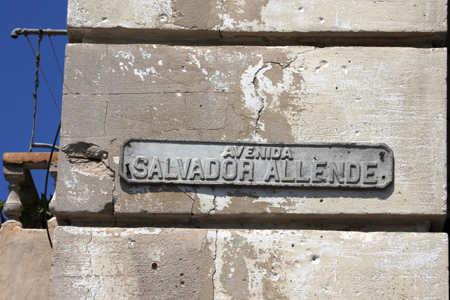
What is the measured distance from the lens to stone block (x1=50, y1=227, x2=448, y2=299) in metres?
2.93

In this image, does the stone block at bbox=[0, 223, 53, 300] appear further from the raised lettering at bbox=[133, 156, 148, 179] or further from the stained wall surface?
the raised lettering at bbox=[133, 156, 148, 179]

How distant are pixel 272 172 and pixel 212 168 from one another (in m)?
0.33

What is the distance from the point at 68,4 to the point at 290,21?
4.32ft

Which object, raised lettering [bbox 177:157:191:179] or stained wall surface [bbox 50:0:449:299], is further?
raised lettering [bbox 177:157:191:179]

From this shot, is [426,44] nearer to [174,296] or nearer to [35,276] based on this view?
[174,296]

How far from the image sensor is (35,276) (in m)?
3.66

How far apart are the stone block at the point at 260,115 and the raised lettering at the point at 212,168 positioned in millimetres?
80

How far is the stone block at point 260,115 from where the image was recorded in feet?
10.1

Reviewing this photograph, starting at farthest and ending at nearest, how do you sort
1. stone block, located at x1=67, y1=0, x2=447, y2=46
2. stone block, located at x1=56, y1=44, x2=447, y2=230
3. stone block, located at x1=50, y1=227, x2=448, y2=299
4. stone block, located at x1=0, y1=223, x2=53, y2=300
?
stone block, located at x1=0, y1=223, x2=53, y2=300 < stone block, located at x1=67, y1=0, x2=447, y2=46 < stone block, located at x1=56, y1=44, x2=447, y2=230 < stone block, located at x1=50, y1=227, x2=448, y2=299

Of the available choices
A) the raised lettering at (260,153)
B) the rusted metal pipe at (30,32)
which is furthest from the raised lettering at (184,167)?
the rusted metal pipe at (30,32)

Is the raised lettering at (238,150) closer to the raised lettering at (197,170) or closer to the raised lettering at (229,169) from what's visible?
the raised lettering at (229,169)

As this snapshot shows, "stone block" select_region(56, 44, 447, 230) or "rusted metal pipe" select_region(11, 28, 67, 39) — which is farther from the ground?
"rusted metal pipe" select_region(11, 28, 67, 39)

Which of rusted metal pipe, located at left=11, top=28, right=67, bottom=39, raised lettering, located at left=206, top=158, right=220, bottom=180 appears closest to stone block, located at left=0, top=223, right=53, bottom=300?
raised lettering, located at left=206, top=158, right=220, bottom=180

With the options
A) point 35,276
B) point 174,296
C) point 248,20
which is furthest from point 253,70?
point 35,276
